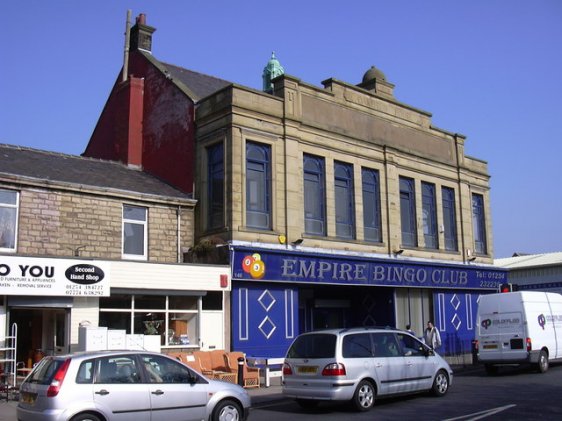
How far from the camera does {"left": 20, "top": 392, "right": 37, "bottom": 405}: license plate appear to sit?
9.62 metres

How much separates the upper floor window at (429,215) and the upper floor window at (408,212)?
939mm

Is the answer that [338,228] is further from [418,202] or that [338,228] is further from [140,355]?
[140,355]

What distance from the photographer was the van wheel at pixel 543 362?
1962 centimetres

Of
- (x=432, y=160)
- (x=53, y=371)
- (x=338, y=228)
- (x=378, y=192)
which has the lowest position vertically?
(x=53, y=371)

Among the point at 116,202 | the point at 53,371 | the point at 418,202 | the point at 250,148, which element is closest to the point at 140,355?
the point at 53,371

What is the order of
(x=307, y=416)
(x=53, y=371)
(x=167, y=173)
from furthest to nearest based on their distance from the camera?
(x=167, y=173) → (x=307, y=416) → (x=53, y=371)

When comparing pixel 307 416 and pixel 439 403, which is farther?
pixel 439 403

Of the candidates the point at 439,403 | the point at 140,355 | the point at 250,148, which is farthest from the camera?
the point at 250,148

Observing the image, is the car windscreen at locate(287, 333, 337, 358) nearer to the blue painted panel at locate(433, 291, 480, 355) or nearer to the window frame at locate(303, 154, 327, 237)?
the window frame at locate(303, 154, 327, 237)

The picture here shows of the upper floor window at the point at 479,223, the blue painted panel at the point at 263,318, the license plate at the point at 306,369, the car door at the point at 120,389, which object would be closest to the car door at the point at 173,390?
the car door at the point at 120,389

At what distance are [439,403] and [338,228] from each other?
10204 millimetres

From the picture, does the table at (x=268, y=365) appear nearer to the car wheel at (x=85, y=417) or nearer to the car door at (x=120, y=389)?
the car door at (x=120, y=389)

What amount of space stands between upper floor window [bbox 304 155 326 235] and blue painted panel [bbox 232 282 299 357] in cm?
259

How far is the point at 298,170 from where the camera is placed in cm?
2170
